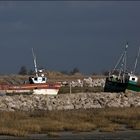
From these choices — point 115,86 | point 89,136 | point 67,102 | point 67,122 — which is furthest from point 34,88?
point 89,136

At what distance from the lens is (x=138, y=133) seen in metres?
34.3

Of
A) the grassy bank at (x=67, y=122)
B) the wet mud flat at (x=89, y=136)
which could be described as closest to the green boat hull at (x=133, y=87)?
the grassy bank at (x=67, y=122)

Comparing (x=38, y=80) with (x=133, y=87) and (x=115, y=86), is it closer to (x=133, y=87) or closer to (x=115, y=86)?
(x=115, y=86)

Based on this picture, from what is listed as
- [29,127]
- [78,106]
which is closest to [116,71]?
[78,106]

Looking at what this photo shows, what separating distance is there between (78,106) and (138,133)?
23.5 m

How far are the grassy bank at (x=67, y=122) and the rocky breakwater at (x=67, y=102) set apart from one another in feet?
40.0

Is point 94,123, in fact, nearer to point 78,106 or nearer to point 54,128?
point 54,128

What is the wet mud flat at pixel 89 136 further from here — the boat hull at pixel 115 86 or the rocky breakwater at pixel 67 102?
the boat hull at pixel 115 86

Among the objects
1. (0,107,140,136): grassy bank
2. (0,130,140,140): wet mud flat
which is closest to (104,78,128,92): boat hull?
(0,107,140,136): grassy bank

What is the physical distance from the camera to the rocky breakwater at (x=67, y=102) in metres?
57.0

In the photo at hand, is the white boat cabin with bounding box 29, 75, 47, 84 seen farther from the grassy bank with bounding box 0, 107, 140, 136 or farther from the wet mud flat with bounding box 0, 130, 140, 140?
the wet mud flat with bounding box 0, 130, 140, 140

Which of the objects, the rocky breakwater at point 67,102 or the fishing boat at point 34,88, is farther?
the fishing boat at point 34,88

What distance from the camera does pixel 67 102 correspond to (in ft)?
199

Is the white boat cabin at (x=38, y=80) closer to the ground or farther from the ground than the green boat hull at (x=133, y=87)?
farther from the ground
